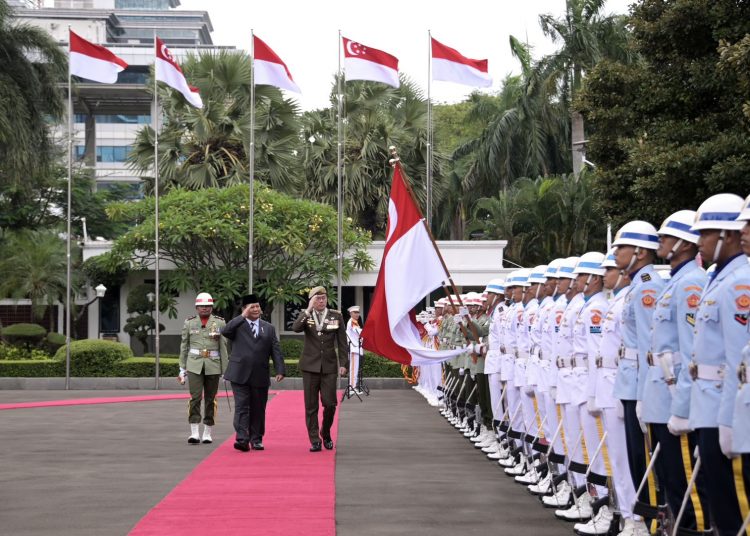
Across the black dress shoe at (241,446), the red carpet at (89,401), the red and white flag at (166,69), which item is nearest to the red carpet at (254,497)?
the black dress shoe at (241,446)

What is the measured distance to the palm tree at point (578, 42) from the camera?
4347cm

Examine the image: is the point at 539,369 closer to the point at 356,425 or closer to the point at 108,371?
the point at 356,425

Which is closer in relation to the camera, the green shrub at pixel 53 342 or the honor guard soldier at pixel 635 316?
the honor guard soldier at pixel 635 316

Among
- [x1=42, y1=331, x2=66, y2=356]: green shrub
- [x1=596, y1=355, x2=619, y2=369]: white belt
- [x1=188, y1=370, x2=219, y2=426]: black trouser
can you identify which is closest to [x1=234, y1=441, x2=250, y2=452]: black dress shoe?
[x1=188, y1=370, x2=219, y2=426]: black trouser

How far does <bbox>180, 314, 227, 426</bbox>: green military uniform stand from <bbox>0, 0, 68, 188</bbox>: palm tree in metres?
15.8

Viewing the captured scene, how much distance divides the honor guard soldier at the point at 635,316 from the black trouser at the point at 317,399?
300 inches

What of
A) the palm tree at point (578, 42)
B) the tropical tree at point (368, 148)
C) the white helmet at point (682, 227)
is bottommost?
the white helmet at point (682, 227)

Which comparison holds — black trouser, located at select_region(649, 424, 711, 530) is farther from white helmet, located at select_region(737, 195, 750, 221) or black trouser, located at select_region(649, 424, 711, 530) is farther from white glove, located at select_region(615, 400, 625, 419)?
white helmet, located at select_region(737, 195, 750, 221)

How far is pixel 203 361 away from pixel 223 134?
82.7ft

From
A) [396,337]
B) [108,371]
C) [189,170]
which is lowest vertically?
[108,371]

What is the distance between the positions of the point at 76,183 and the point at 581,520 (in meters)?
50.3

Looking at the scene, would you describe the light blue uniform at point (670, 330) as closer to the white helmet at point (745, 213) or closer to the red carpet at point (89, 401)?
the white helmet at point (745, 213)

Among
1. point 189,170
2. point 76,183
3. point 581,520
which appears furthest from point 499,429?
point 76,183

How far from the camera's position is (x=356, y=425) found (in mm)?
20594
